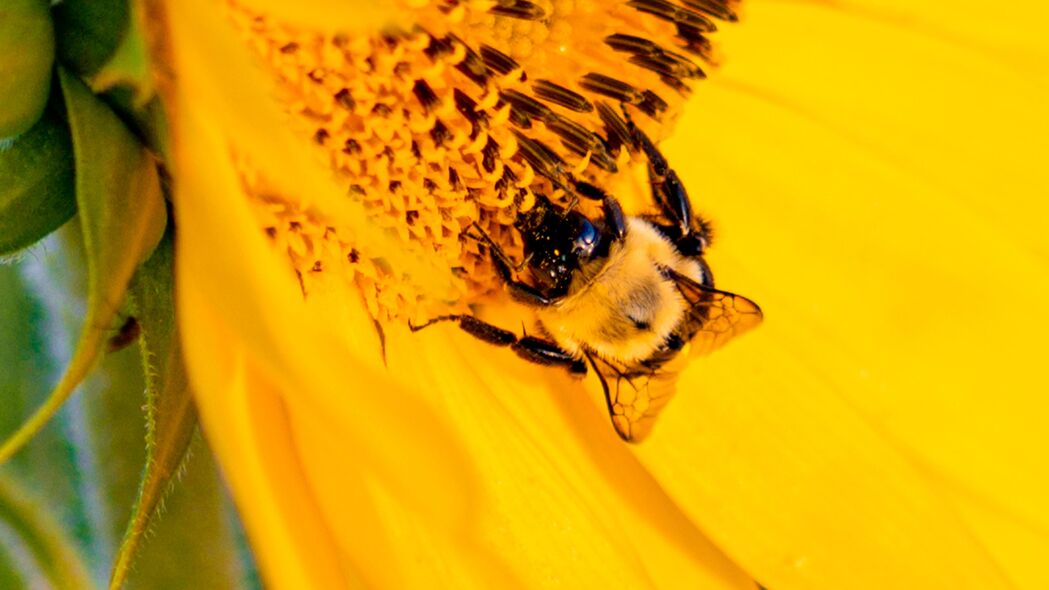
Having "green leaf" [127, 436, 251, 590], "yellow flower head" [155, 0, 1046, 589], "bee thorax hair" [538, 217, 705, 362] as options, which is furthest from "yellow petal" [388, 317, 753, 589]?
"green leaf" [127, 436, 251, 590]

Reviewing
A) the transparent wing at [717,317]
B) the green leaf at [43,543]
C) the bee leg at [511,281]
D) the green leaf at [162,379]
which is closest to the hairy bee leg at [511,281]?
the bee leg at [511,281]

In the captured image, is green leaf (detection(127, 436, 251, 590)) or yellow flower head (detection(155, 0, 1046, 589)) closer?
yellow flower head (detection(155, 0, 1046, 589))

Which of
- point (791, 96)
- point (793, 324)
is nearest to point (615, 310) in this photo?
point (793, 324)

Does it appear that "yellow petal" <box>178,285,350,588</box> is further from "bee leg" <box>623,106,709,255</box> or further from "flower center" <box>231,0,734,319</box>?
"bee leg" <box>623,106,709,255</box>

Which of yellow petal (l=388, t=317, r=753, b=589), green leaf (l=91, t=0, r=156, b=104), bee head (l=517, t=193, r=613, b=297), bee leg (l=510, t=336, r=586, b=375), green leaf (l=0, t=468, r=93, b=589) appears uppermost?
green leaf (l=91, t=0, r=156, b=104)

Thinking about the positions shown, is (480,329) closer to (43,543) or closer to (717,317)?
(717,317)

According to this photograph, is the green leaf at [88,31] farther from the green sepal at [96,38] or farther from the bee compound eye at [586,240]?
the bee compound eye at [586,240]

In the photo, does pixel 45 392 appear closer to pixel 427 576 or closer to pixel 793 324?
pixel 427 576
